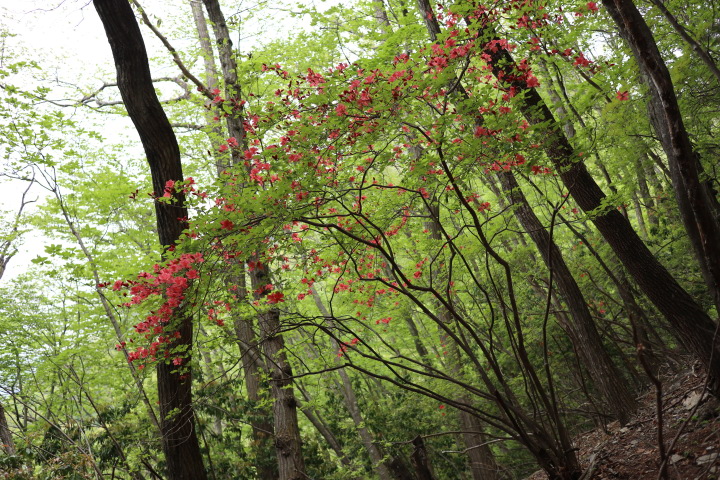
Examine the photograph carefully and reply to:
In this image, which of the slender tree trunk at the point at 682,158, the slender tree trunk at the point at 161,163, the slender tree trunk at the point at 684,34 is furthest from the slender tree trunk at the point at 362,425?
the slender tree trunk at the point at 684,34

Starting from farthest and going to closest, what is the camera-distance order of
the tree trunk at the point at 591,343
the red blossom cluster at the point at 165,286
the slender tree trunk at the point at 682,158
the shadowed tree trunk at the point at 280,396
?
1. the shadowed tree trunk at the point at 280,396
2. the tree trunk at the point at 591,343
3. the red blossom cluster at the point at 165,286
4. the slender tree trunk at the point at 682,158

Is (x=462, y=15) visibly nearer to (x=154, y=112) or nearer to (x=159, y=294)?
(x=154, y=112)

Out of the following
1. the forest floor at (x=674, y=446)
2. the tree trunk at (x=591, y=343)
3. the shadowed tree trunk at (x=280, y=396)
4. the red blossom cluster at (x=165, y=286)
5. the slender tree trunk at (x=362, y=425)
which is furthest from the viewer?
the slender tree trunk at (x=362, y=425)

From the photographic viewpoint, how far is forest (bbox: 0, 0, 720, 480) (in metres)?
3.28

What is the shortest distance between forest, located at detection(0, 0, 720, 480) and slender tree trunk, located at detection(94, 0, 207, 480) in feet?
0.07

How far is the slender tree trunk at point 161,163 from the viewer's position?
4.70 m

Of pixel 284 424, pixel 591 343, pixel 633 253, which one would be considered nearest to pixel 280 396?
pixel 284 424

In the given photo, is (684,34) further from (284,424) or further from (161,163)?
(284,424)

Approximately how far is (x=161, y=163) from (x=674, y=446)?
487cm

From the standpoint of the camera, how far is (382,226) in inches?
183

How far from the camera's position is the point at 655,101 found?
338 cm

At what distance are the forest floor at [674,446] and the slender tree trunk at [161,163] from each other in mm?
3500

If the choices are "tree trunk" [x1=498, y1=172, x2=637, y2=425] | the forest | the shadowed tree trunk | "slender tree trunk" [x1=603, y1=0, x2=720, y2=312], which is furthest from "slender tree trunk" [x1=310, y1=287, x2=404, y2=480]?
"slender tree trunk" [x1=603, y1=0, x2=720, y2=312]

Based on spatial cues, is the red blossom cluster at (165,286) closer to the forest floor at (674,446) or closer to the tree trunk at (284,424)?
the tree trunk at (284,424)
